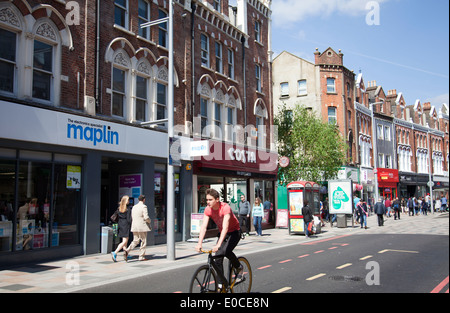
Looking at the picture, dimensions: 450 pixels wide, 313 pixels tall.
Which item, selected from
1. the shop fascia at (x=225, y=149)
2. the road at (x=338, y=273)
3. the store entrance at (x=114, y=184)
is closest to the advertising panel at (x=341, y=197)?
the shop fascia at (x=225, y=149)

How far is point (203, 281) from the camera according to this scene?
6.16 meters

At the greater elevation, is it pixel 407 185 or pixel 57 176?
pixel 407 185

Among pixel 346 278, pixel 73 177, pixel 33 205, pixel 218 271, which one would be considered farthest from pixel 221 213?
pixel 73 177

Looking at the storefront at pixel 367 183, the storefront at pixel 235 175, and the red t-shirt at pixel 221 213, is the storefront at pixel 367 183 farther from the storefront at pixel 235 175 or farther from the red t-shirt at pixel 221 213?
the red t-shirt at pixel 221 213

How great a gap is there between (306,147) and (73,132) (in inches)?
794

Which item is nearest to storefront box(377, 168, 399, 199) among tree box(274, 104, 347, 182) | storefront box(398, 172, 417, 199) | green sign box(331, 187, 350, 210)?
storefront box(398, 172, 417, 199)

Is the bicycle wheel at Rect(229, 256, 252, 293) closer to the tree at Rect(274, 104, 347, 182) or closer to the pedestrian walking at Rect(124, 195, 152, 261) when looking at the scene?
the pedestrian walking at Rect(124, 195, 152, 261)

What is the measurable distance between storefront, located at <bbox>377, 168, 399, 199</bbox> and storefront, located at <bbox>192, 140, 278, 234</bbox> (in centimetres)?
2492

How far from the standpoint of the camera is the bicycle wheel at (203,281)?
604cm

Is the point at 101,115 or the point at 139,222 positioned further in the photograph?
the point at 101,115

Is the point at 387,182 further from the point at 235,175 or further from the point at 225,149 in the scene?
the point at 225,149

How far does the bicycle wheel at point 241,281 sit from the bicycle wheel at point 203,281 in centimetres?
54
